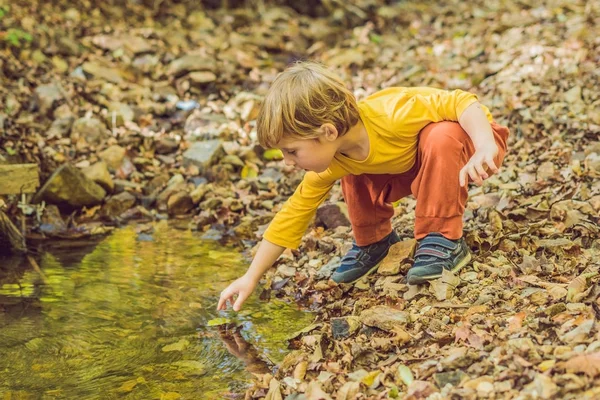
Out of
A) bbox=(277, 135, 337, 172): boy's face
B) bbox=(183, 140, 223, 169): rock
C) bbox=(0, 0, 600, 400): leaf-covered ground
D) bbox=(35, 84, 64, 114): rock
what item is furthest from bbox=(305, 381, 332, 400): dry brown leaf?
bbox=(35, 84, 64, 114): rock

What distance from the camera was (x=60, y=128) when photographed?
5988 mm

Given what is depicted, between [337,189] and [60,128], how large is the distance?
8.89ft

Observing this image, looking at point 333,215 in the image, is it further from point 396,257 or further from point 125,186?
point 125,186

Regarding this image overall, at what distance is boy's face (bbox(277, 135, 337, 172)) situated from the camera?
2.56 m

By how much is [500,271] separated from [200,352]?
4.38ft

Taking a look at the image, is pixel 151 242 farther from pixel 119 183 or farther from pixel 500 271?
pixel 500 271

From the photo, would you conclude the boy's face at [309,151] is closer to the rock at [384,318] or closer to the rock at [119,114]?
the rock at [384,318]

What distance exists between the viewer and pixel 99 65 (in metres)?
7.52

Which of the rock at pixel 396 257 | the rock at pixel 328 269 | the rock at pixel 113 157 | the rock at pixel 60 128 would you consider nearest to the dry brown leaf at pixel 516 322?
the rock at pixel 396 257

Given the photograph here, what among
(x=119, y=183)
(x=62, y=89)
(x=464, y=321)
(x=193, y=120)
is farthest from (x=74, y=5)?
(x=464, y=321)

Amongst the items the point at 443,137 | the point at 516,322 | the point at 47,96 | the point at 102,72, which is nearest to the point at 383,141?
the point at 443,137

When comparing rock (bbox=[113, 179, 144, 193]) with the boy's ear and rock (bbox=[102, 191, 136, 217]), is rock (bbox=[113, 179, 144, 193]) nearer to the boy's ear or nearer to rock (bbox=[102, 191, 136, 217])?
rock (bbox=[102, 191, 136, 217])

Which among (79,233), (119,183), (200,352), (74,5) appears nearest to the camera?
(200,352)

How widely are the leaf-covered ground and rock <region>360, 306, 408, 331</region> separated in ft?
0.04
